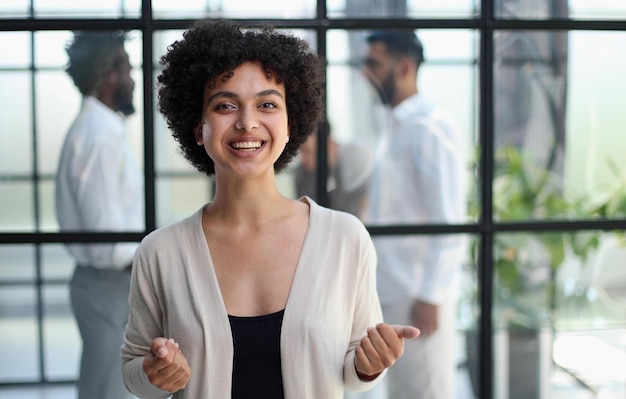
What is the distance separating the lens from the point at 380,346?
1456 mm

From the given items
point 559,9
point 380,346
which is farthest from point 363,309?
point 559,9

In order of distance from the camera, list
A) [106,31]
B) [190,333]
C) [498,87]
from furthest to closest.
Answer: [498,87] < [106,31] < [190,333]

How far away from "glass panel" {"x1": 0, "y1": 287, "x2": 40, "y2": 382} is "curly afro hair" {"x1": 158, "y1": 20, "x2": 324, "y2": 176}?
2.78 feet

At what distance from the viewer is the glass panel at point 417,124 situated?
2227mm

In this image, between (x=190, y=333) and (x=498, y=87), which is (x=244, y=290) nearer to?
(x=190, y=333)

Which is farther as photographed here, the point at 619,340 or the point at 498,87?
the point at 619,340

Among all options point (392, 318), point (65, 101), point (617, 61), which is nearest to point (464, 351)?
point (392, 318)

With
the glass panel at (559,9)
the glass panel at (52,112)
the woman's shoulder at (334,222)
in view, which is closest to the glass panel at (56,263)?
the glass panel at (52,112)

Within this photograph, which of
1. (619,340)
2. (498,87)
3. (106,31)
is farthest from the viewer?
(619,340)

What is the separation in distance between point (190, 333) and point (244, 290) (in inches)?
5.0

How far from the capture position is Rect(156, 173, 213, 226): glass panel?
7.22 feet

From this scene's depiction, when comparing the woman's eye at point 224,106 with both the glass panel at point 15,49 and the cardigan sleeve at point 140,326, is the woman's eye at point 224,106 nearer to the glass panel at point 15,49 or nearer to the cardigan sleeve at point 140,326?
the cardigan sleeve at point 140,326

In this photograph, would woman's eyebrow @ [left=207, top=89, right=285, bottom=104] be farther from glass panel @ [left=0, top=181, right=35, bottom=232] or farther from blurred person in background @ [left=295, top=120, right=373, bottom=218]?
A: glass panel @ [left=0, top=181, right=35, bottom=232]

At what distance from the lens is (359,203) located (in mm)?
2256
